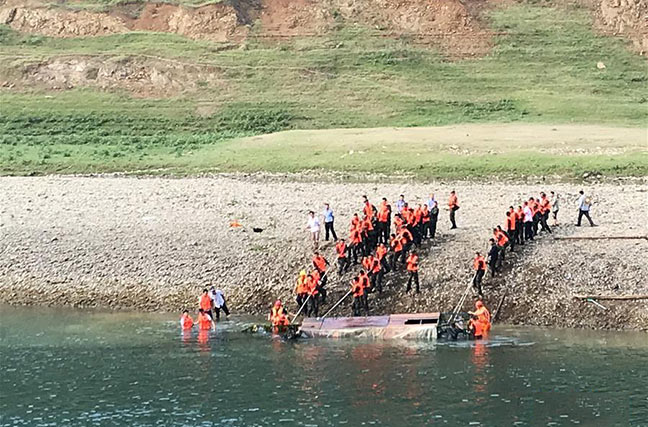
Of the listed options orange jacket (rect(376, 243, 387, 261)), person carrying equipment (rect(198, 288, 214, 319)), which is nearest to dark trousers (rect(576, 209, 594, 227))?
orange jacket (rect(376, 243, 387, 261))

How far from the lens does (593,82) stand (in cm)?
8381

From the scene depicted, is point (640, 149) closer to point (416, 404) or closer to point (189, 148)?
point (189, 148)

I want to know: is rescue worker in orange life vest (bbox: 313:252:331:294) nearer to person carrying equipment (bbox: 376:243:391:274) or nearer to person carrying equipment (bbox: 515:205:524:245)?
person carrying equipment (bbox: 376:243:391:274)

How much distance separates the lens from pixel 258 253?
38375 millimetres

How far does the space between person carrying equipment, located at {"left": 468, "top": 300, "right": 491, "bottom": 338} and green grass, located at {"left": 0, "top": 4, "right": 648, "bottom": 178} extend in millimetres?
20669

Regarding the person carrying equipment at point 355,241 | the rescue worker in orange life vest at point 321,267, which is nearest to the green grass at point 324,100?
the person carrying equipment at point 355,241

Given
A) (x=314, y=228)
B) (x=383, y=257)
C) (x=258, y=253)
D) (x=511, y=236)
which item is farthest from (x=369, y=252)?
(x=511, y=236)

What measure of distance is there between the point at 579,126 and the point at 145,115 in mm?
29689

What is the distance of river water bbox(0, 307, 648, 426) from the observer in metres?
25.4

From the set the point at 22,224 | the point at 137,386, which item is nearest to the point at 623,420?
the point at 137,386

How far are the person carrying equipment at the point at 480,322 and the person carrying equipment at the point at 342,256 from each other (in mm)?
5552

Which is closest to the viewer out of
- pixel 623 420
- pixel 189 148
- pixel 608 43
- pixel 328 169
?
pixel 623 420

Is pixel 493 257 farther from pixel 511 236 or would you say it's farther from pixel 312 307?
pixel 312 307

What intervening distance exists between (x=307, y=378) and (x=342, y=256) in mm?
8409
